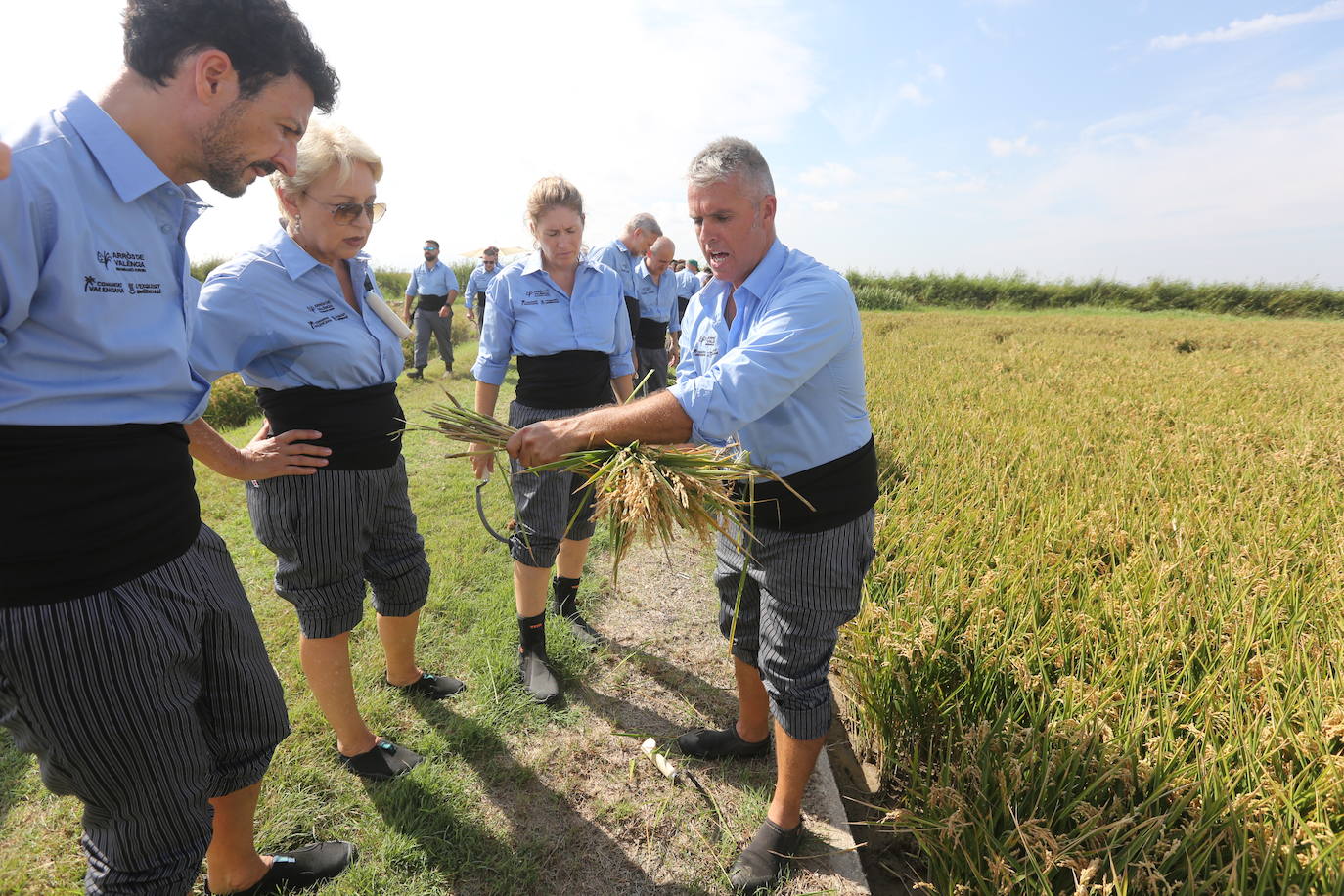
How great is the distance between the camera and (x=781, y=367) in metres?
1.69

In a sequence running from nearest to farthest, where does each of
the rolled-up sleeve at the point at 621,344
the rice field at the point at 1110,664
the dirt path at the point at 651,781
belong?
the rice field at the point at 1110,664 < the dirt path at the point at 651,781 < the rolled-up sleeve at the point at 621,344

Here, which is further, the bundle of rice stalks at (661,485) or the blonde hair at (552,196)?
the blonde hair at (552,196)

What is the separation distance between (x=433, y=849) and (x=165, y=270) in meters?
2.08

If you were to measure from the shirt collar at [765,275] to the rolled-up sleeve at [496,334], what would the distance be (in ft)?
5.01

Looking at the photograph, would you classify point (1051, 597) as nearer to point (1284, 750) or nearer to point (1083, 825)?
point (1284, 750)

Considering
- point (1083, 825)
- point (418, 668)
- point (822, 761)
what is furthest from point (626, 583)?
point (1083, 825)

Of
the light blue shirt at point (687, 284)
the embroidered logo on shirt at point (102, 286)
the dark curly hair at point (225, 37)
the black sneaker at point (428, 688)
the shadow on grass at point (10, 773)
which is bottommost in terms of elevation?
the shadow on grass at point (10, 773)

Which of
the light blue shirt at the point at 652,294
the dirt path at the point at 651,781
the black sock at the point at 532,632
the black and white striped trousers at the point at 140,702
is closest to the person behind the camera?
the black and white striped trousers at the point at 140,702

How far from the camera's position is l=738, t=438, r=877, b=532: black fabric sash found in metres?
2.02

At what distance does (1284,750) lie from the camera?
78.2 inches

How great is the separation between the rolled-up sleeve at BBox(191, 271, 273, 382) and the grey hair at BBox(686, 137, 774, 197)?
147 centimetres

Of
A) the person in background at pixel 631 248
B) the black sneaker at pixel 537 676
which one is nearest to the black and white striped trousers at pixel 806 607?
the black sneaker at pixel 537 676

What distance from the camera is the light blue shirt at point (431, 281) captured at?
11.5 m

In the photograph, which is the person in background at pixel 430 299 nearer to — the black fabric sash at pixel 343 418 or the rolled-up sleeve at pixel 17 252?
the black fabric sash at pixel 343 418
